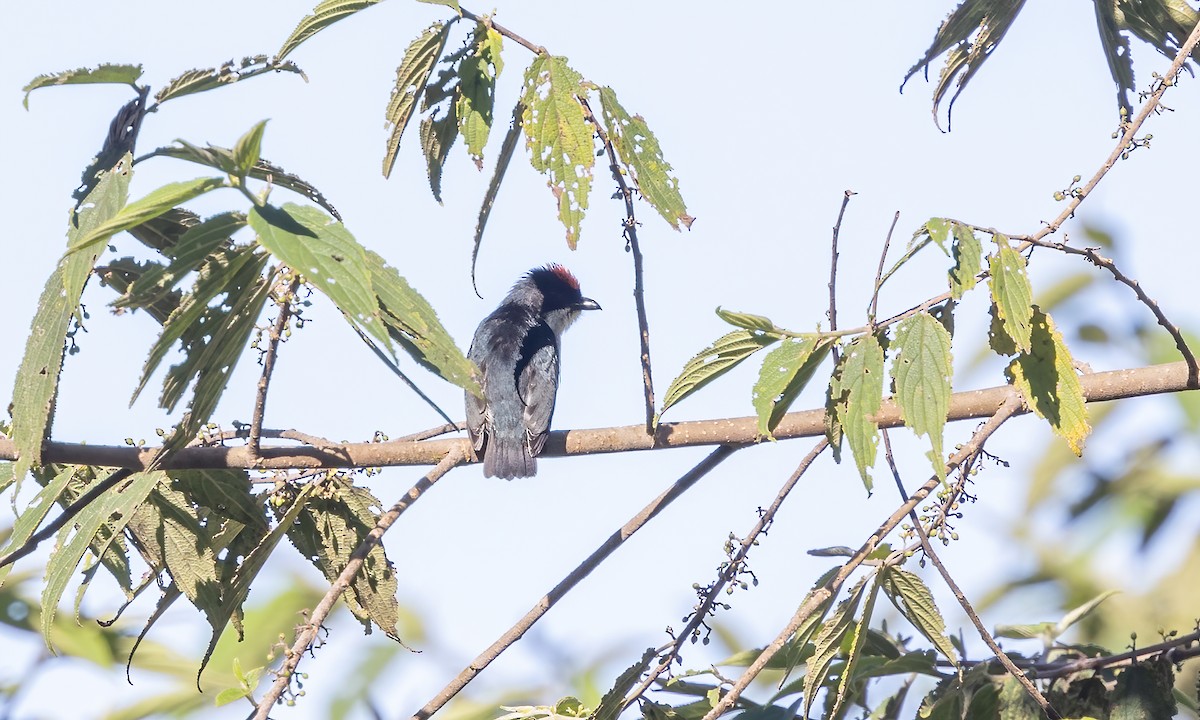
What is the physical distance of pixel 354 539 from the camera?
345 cm

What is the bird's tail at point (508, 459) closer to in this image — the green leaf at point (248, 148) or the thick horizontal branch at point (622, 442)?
the thick horizontal branch at point (622, 442)

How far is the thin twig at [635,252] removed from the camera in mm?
2773

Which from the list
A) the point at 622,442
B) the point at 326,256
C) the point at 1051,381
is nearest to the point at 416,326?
the point at 326,256

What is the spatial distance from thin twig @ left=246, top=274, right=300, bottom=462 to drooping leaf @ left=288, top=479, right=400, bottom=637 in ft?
0.96

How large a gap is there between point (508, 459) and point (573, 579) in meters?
2.46

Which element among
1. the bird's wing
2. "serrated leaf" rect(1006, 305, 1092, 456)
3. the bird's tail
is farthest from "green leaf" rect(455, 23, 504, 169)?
the bird's tail

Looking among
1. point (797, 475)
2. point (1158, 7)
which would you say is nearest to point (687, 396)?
point (797, 475)

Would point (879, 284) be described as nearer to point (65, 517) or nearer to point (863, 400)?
point (863, 400)

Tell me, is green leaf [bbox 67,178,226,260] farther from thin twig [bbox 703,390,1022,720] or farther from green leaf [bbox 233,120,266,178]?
thin twig [bbox 703,390,1022,720]

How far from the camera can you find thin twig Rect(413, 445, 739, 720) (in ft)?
9.69

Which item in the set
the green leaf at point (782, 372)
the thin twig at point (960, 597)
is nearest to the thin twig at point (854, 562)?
the thin twig at point (960, 597)

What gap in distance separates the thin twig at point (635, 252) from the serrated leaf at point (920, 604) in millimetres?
720

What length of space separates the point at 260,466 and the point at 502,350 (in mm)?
3086

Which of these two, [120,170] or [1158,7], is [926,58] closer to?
[1158,7]
